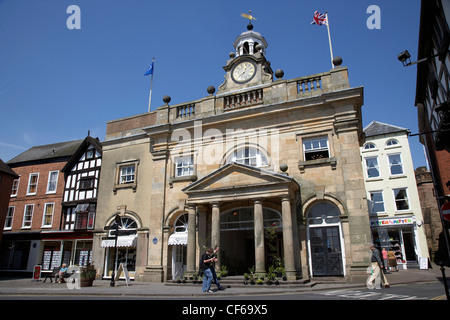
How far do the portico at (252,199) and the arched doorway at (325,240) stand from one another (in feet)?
2.98

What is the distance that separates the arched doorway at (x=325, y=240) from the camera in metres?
14.4

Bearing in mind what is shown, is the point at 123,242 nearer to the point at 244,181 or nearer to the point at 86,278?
the point at 86,278

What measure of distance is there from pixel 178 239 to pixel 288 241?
6553mm

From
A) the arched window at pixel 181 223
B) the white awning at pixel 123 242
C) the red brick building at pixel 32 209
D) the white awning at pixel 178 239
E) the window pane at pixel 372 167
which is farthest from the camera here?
the window pane at pixel 372 167

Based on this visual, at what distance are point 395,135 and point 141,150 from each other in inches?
883

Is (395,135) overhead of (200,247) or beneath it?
overhead

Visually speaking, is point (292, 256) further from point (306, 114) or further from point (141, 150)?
point (141, 150)

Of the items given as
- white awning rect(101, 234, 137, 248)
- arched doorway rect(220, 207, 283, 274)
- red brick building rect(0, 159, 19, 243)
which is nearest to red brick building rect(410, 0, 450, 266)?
arched doorway rect(220, 207, 283, 274)

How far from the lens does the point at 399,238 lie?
25469 millimetres

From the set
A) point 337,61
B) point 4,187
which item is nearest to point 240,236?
point 337,61

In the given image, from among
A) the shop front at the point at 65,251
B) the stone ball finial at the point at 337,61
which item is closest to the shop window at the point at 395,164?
the stone ball finial at the point at 337,61

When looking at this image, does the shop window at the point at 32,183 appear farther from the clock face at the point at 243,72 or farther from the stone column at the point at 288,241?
the stone column at the point at 288,241
